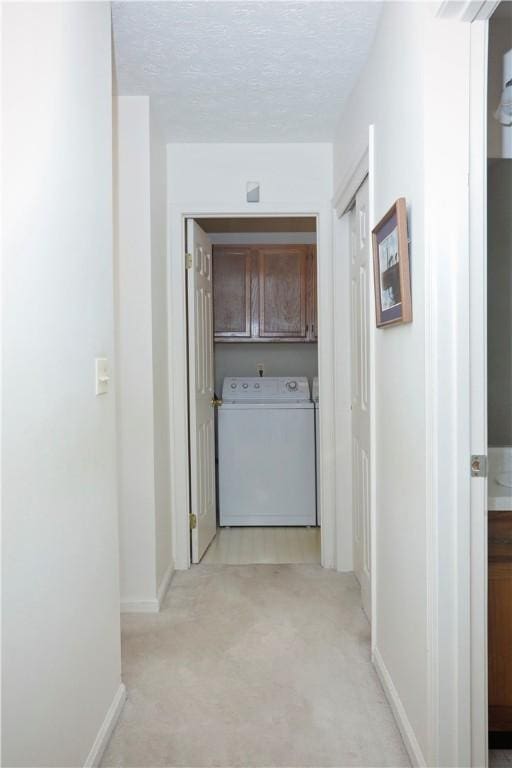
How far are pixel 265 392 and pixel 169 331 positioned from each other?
139 cm

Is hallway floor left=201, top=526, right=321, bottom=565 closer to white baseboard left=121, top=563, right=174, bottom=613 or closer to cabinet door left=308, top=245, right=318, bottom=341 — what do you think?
white baseboard left=121, top=563, right=174, bottom=613

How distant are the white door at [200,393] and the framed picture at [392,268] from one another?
4.82ft

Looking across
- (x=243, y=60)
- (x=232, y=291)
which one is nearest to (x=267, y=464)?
(x=232, y=291)

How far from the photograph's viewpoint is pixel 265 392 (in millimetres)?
4281

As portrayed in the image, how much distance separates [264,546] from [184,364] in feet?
4.34

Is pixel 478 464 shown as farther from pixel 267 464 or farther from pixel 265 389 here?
pixel 265 389

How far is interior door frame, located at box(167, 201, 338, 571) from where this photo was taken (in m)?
3.07

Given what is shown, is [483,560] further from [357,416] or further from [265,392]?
[265,392]

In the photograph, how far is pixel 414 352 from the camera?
62.6 inches

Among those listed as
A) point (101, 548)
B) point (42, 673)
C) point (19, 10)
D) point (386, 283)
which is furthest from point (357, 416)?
point (19, 10)

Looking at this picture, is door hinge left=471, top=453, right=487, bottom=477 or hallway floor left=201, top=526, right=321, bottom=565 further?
hallway floor left=201, top=526, right=321, bottom=565

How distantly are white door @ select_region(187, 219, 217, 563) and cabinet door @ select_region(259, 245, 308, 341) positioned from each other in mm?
735

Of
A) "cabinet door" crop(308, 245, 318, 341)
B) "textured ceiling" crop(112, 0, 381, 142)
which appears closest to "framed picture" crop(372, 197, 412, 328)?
"textured ceiling" crop(112, 0, 381, 142)

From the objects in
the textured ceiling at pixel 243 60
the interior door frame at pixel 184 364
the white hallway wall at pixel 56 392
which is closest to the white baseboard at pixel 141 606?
the interior door frame at pixel 184 364
